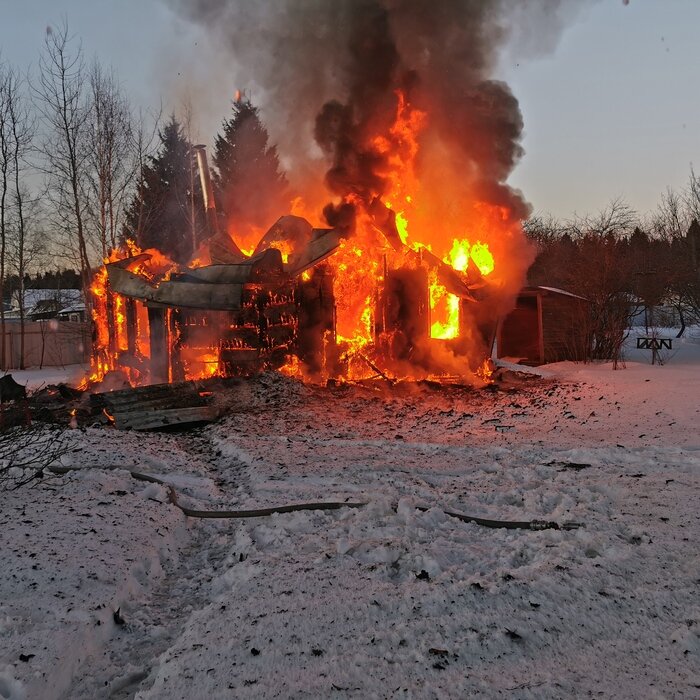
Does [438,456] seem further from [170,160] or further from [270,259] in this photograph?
→ [170,160]

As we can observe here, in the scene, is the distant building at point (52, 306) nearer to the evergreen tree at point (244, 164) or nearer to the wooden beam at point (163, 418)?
the evergreen tree at point (244, 164)

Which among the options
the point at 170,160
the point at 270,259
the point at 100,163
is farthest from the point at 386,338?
the point at 170,160

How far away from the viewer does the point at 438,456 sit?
7418mm

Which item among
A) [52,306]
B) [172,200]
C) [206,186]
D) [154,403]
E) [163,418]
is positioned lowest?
[163,418]

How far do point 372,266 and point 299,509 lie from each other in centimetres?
1212

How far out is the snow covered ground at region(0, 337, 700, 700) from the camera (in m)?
2.64

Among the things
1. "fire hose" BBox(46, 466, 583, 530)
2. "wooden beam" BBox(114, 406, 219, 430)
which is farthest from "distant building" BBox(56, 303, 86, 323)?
"fire hose" BBox(46, 466, 583, 530)

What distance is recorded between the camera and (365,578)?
12.1ft

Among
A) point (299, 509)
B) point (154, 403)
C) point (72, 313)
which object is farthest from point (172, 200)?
point (299, 509)

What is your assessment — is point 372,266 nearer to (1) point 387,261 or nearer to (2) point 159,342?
(1) point 387,261

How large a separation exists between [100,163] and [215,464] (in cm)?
2138

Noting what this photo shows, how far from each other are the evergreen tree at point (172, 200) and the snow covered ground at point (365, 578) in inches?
929

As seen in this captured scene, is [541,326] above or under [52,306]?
under

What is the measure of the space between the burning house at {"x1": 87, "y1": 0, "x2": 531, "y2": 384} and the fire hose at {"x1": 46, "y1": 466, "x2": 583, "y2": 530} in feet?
26.6
